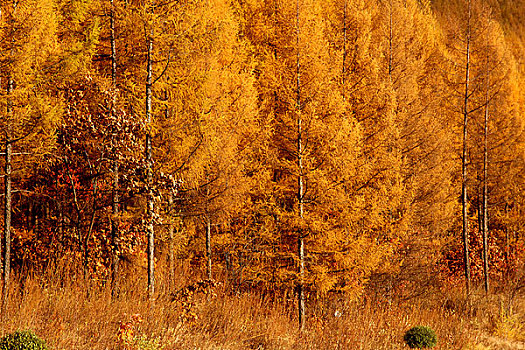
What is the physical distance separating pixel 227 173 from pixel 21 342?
7.05m

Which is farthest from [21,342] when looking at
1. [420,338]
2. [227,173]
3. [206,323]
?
[420,338]

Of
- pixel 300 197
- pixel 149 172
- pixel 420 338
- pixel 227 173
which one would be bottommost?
pixel 420 338

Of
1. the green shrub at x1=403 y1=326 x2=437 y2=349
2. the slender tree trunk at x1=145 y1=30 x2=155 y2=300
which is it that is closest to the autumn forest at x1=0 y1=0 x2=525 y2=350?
the slender tree trunk at x1=145 y1=30 x2=155 y2=300

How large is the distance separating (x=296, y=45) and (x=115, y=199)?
5803 mm

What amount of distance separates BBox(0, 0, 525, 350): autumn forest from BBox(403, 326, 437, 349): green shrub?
53 centimetres

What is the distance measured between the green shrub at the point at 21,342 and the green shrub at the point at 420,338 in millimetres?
8531

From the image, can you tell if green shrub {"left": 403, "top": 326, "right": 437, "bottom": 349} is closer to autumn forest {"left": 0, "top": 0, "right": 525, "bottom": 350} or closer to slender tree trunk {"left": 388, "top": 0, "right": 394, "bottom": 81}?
autumn forest {"left": 0, "top": 0, "right": 525, "bottom": 350}

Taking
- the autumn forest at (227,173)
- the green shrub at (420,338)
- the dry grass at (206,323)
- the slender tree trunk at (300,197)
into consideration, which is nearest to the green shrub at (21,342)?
the dry grass at (206,323)

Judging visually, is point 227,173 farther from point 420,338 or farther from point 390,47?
point 390,47

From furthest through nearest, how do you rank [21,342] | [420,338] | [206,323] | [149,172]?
[420,338], [149,172], [206,323], [21,342]

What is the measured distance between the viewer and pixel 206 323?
9273 millimetres

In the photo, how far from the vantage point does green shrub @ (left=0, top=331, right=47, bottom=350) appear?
5.88m

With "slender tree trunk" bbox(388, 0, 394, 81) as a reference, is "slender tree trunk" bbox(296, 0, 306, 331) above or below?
below

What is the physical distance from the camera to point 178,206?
13.0 meters
